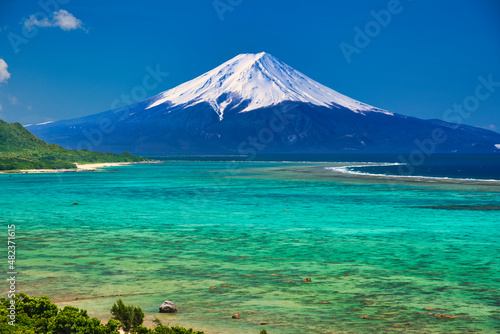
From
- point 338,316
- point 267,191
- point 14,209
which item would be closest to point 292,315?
point 338,316

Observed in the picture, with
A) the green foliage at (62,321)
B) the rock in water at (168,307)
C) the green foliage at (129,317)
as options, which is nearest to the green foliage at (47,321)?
the green foliage at (62,321)

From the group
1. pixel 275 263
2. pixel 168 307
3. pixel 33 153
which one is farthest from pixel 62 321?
pixel 33 153

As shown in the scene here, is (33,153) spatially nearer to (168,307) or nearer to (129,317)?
(168,307)

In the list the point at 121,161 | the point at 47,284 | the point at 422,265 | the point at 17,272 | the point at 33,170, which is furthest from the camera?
the point at 121,161

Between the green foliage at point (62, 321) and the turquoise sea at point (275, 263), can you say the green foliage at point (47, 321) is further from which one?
the turquoise sea at point (275, 263)

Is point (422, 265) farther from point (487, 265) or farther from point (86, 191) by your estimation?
point (86, 191)

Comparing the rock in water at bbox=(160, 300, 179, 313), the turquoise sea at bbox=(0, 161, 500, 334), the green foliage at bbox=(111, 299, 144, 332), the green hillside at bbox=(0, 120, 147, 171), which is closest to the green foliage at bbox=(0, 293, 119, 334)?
the green foliage at bbox=(111, 299, 144, 332)
